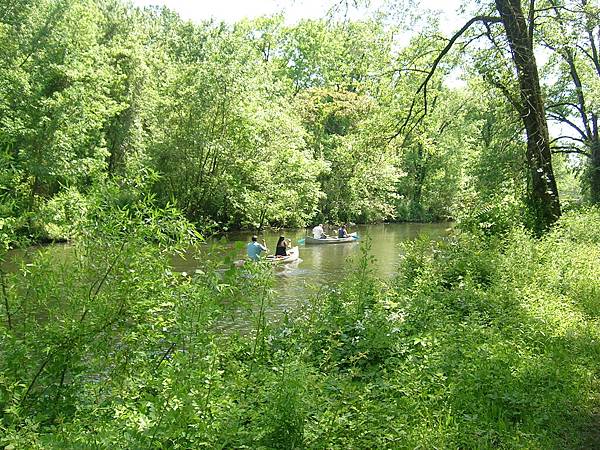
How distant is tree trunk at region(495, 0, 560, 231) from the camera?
429 inches

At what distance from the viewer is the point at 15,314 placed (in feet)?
14.3

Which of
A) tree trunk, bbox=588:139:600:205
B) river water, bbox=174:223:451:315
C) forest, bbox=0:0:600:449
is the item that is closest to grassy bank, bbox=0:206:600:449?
forest, bbox=0:0:600:449

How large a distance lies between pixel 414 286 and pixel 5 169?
20.0 feet

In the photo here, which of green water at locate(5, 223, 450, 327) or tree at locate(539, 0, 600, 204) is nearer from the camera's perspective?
green water at locate(5, 223, 450, 327)

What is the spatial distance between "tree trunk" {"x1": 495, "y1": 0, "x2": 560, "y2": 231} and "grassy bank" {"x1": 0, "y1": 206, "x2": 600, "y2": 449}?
630 cm

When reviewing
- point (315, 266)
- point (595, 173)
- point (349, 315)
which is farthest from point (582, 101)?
point (349, 315)

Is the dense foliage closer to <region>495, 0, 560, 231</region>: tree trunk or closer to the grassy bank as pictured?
<region>495, 0, 560, 231</region>: tree trunk

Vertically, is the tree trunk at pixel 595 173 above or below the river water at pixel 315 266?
above

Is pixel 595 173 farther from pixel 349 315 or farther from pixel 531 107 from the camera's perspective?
pixel 349 315

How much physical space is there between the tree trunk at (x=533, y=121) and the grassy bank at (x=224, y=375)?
20.7 ft

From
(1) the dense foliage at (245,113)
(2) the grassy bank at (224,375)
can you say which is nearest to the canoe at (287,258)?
(1) the dense foliage at (245,113)

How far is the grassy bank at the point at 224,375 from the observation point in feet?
11.5

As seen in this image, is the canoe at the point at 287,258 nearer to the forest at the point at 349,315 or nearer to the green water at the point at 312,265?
the green water at the point at 312,265

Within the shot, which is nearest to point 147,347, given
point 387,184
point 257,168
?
point 257,168
